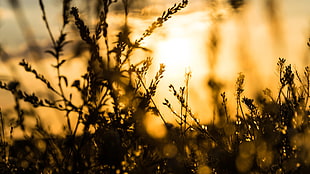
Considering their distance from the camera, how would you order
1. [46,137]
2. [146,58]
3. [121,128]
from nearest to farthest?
[121,128], [46,137], [146,58]

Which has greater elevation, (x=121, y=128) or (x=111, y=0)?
(x=111, y=0)

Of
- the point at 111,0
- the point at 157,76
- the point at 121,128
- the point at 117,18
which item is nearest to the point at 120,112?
the point at 121,128

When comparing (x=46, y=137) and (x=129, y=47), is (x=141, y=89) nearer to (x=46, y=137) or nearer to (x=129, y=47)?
(x=129, y=47)

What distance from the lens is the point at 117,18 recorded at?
136 inches

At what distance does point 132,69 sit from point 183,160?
2.50ft

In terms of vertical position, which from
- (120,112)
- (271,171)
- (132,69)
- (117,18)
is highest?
(117,18)

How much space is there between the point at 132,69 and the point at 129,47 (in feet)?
0.49

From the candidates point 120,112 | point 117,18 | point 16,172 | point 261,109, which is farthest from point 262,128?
point 16,172

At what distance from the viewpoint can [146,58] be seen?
3.32 metres

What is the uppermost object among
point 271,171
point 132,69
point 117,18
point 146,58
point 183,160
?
point 117,18

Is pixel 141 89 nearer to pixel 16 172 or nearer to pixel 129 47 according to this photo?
pixel 129 47

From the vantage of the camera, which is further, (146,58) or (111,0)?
(146,58)

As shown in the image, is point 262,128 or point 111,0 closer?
point 111,0

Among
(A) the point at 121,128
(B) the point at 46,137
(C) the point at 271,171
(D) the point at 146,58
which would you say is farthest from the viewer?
(D) the point at 146,58
